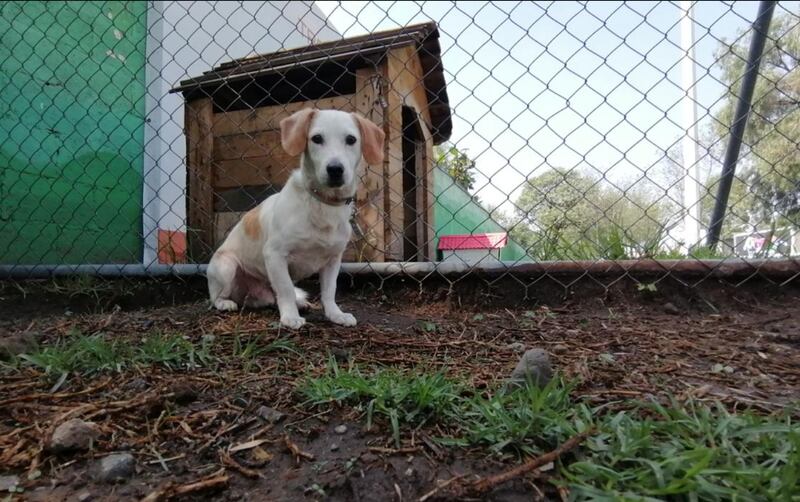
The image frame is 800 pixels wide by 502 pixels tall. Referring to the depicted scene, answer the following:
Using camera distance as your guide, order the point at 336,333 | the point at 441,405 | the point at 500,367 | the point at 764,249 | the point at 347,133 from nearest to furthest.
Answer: the point at 441,405
the point at 500,367
the point at 336,333
the point at 347,133
the point at 764,249

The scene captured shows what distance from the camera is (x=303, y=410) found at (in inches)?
43.8

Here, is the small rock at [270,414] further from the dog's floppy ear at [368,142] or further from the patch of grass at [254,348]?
the dog's floppy ear at [368,142]

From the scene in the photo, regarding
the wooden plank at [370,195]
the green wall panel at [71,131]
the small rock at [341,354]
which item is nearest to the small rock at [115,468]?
the small rock at [341,354]

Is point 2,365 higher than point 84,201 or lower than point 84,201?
lower

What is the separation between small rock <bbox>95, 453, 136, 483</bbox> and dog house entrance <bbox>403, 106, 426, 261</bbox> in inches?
118

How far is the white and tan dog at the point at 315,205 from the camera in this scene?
2.13m

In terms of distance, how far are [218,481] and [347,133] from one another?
63.5 inches

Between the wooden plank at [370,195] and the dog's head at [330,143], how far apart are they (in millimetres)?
735

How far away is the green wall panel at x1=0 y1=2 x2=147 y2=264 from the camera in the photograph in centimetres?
327

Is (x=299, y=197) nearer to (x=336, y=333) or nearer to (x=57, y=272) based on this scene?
(x=336, y=333)

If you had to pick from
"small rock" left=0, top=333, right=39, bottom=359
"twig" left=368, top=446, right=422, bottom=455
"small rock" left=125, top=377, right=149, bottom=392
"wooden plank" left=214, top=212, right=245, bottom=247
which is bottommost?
"small rock" left=0, top=333, right=39, bottom=359

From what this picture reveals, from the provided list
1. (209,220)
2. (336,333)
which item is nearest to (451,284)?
(336,333)

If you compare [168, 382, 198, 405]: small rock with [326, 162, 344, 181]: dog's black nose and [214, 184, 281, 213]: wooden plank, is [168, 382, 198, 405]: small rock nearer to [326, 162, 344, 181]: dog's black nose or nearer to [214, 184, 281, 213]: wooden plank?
[326, 162, 344, 181]: dog's black nose

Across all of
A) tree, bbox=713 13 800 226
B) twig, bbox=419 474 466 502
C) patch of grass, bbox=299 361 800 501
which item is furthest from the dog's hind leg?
tree, bbox=713 13 800 226
